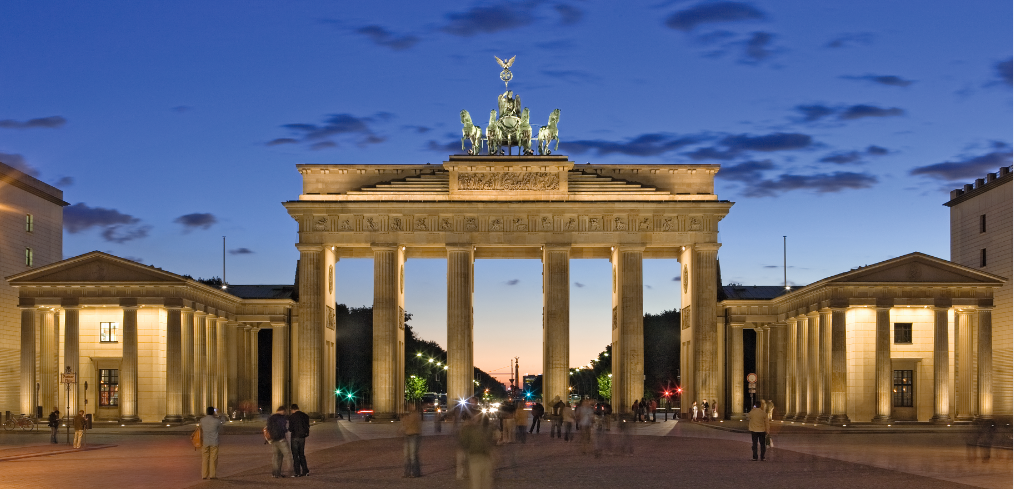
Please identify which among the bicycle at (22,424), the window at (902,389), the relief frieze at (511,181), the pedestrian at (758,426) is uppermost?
the relief frieze at (511,181)

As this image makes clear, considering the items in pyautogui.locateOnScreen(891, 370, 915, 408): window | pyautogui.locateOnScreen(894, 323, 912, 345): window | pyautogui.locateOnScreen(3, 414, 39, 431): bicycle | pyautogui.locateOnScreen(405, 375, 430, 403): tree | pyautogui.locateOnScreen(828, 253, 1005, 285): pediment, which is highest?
pyautogui.locateOnScreen(828, 253, 1005, 285): pediment

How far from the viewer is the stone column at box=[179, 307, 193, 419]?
2803 inches

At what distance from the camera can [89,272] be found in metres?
68.6

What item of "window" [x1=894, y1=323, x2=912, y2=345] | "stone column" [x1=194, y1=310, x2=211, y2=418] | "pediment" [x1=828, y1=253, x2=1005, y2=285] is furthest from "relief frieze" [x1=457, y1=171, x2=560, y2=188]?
"window" [x1=894, y1=323, x2=912, y2=345]

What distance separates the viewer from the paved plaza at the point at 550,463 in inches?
1252

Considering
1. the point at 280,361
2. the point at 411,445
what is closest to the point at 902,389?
the point at 280,361

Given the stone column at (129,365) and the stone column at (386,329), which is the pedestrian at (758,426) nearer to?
the stone column at (129,365)

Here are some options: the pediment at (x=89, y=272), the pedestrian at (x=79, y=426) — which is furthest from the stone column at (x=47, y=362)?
the pedestrian at (x=79, y=426)

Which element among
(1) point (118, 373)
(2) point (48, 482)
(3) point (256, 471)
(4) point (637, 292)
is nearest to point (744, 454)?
(3) point (256, 471)

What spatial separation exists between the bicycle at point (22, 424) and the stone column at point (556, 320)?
31.5m

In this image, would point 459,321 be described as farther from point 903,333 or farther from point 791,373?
point 903,333

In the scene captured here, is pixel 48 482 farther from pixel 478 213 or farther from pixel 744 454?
pixel 478 213

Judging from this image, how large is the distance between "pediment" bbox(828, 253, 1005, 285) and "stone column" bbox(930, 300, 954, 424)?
5.31 feet

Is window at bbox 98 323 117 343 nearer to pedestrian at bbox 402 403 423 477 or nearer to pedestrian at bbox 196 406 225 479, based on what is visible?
pedestrian at bbox 196 406 225 479
